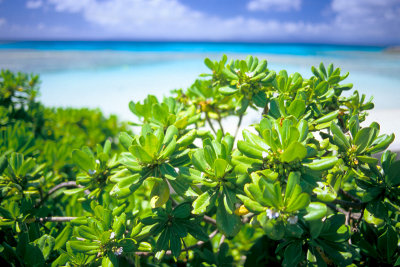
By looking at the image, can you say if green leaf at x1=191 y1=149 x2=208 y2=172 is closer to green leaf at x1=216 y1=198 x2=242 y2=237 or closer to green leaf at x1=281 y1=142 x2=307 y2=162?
green leaf at x1=216 y1=198 x2=242 y2=237

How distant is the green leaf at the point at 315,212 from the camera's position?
64cm

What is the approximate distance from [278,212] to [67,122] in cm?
300

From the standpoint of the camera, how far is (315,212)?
65 cm

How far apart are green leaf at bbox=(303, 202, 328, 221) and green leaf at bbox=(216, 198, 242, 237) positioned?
0.75ft

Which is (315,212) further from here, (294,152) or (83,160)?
(83,160)

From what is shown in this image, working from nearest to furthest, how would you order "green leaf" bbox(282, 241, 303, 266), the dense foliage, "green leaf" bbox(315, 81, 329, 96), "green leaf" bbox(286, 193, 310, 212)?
"green leaf" bbox(286, 193, 310, 212)
the dense foliage
"green leaf" bbox(282, 241, 303, 266)
"green leaf" bbox(315, 81, 329, 96)

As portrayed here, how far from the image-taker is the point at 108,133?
3.01 m

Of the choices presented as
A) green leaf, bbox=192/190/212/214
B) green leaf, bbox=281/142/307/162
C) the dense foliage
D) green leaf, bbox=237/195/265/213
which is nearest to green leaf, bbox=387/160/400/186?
the dense foliage

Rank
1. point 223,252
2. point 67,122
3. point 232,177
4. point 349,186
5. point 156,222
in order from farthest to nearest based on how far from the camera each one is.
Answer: point 67,122 < point 349,186 < point 223,252 < point 156,222 < point 232,177

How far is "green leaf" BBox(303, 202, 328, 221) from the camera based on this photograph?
0.64 metres

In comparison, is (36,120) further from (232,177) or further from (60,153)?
(232,177)

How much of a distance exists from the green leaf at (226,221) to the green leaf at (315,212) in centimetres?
23

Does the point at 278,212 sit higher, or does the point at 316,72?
the point at 316,72

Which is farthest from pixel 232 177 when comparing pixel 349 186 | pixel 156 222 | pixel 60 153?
pixel 60 153
